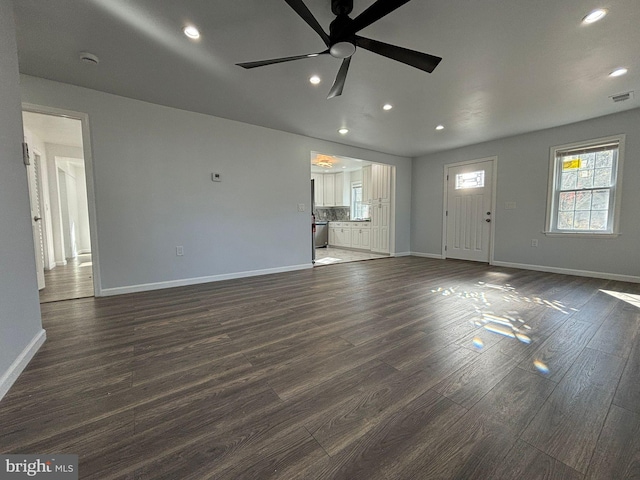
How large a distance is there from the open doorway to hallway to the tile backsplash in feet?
19.9

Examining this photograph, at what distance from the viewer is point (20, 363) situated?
1571 millimetres

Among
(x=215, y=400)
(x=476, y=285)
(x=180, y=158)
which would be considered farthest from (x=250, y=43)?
(x=476, y=285)

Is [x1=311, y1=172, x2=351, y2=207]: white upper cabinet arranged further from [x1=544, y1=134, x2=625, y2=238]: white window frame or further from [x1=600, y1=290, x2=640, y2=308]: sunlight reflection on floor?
[x1=600, y1=290, x2=640, y2=308]: sunlight reflection on floor

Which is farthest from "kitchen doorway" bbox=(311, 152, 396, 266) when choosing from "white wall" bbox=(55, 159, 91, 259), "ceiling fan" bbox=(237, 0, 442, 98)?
"white wall" bbox=(55, 159, 91, 259)

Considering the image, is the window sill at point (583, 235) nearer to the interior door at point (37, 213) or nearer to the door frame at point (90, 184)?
the door frame at point (90, 184)

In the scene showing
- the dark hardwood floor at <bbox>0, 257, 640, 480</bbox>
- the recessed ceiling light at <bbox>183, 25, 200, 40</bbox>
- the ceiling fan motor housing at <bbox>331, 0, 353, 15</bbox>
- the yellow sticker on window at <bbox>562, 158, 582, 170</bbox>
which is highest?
the recessed ceiling light at <bbox>183, 25, 200, 40</bbox>

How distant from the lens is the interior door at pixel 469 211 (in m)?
5.31

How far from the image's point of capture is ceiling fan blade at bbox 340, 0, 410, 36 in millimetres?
1454

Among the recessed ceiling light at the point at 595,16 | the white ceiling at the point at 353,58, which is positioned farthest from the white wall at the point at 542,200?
the recessed ceiling light at the point at 595,16

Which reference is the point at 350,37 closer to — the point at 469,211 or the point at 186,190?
the point at 186,190

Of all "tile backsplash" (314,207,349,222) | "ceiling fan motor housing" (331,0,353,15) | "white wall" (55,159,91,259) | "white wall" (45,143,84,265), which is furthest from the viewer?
"tile backsplash" (314,207,349,222)

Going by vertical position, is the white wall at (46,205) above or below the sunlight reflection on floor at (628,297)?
above

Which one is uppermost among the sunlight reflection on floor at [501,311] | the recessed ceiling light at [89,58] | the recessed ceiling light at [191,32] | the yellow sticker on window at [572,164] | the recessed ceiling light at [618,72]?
the recessed ceiling light at [191,32]

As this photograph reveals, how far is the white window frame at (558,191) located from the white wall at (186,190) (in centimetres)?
404
